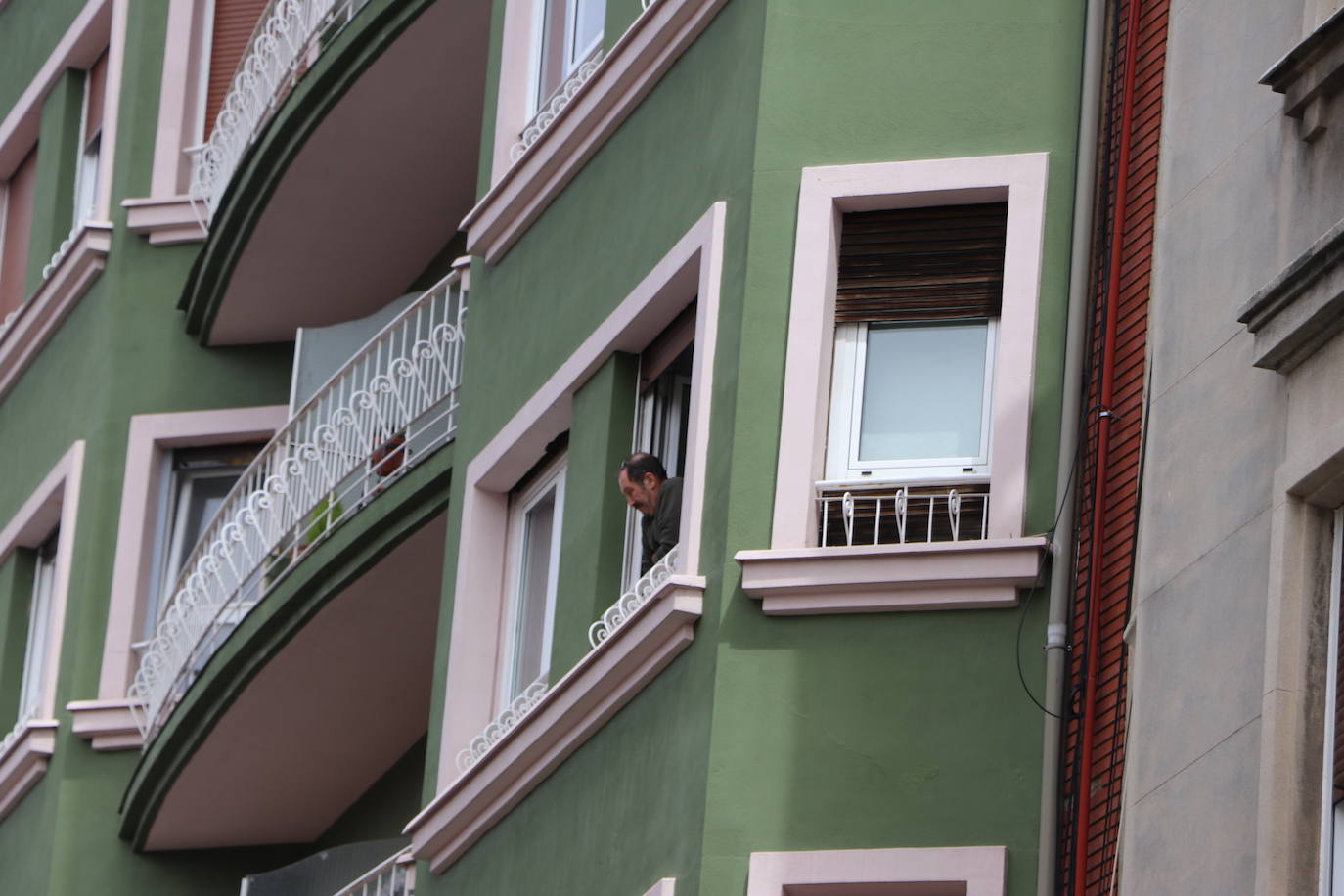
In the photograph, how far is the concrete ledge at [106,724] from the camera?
26.0 meters

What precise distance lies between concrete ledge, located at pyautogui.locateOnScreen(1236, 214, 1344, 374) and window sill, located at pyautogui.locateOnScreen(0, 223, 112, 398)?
1558 centimetres

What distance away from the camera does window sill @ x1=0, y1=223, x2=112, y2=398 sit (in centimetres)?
2770

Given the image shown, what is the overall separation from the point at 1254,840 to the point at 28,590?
17.6 m

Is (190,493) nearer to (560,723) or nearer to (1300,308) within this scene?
(560,723)

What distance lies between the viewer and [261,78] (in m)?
26.4

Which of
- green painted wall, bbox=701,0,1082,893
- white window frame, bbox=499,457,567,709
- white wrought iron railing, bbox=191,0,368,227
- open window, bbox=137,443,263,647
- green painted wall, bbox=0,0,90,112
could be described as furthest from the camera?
green painted wall, bbox=0,0,90,112

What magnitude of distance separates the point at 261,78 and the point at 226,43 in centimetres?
193

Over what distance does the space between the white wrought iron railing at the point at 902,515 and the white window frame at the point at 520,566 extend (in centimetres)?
278

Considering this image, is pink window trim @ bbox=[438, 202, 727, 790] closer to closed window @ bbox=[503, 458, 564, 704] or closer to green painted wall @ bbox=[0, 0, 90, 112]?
closed window @ bbox=[503, 458, 564, 704]

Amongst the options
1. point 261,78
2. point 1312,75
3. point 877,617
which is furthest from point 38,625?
point 1312,75

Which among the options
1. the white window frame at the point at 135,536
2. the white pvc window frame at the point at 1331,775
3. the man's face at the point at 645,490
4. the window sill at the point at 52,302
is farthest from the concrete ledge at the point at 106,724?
the white pvc window frame at the point at 1331,775

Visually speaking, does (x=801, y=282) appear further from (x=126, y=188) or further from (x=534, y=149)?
(x=126, y=188)

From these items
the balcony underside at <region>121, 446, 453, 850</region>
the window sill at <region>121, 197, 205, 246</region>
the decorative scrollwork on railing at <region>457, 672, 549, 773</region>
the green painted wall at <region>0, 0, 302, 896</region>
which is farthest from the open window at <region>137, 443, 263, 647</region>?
the decorative scrollwork on railing at <region>457, 672, 549, 773</region>

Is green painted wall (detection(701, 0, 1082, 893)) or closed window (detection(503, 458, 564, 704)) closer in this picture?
green painted wall (detection(701, 0, 1082, 893))
